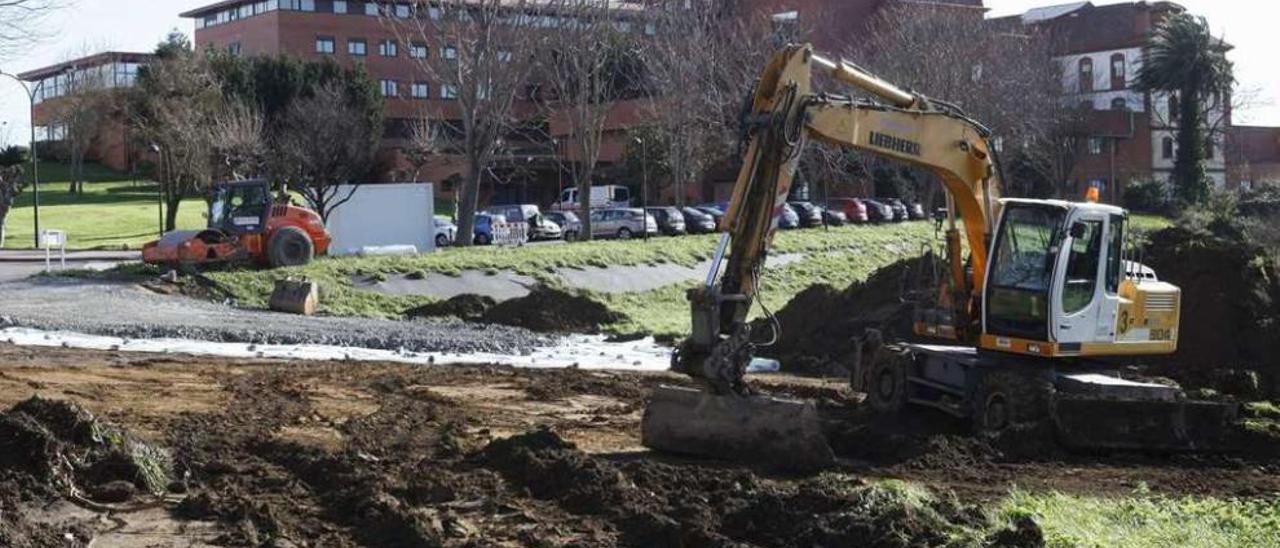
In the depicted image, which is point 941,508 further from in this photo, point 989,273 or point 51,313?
point 51,313

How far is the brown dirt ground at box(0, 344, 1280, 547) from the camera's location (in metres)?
10.1

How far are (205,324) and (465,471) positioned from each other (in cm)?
1459

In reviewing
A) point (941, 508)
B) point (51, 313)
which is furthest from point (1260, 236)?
point (941, 508)

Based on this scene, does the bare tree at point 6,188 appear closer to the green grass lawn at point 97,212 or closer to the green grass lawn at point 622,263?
the green grass lawn at point 97,212

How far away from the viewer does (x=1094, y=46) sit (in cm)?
8644

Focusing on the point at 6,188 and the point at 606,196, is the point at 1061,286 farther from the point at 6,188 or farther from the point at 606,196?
the point at 606,196

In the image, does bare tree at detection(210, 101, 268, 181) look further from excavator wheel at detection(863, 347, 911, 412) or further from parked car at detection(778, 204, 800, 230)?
excavator wheel at detection(863, 347, 911, 412)

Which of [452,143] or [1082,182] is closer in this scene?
[452,143]

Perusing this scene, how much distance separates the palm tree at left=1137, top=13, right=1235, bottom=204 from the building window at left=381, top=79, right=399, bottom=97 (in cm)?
4187

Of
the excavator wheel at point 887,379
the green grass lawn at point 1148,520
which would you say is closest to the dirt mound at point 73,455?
the green grass lawn at point 1148,520

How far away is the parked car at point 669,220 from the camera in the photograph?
192 feet

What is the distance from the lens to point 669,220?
58938 mm

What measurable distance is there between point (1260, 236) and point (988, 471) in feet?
86.5

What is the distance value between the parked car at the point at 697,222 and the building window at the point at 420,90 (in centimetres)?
2922
